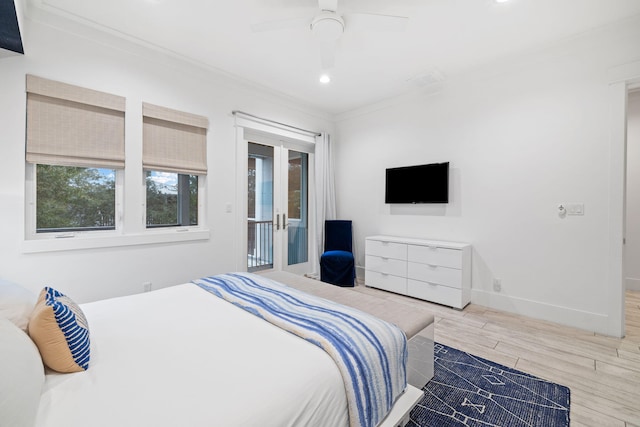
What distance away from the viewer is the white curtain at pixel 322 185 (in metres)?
4.56

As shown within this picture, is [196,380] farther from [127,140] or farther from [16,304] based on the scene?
[127,140]

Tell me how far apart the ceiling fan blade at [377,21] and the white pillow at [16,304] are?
2.62 m

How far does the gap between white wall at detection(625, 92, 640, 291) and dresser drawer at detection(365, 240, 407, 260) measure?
129 inches

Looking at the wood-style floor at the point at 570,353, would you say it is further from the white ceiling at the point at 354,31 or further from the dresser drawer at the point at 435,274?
the white ceiling at the point at 354,31

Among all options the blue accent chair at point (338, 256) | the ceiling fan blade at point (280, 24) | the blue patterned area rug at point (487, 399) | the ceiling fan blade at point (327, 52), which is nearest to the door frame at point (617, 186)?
the blue patterned area rug at point (487, 399)

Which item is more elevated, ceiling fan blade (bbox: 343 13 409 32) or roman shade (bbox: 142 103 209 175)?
ceiling fan blade (bbox: 343 13 409 32)

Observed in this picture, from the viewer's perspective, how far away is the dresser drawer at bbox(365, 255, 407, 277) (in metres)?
3.66

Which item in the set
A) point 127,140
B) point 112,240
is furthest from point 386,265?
point 127,140

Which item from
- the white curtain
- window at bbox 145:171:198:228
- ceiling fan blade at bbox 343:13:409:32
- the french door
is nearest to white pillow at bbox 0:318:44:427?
window at bbox 145:171:198:228

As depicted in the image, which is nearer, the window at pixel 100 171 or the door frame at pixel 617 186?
the window at pixel 100 171

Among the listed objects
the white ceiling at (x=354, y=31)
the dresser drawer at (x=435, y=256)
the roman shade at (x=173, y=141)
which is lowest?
the dresser drawer at (x=435, y=256)

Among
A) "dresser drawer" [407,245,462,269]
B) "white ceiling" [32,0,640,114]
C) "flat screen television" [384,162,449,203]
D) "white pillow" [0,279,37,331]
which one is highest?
"white ceiling" [32,0,640,114]

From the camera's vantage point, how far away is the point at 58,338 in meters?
1.07

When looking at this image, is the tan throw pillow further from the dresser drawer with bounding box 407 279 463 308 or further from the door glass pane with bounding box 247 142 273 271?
the dresser drawer with bounding box 407 279 463 308
